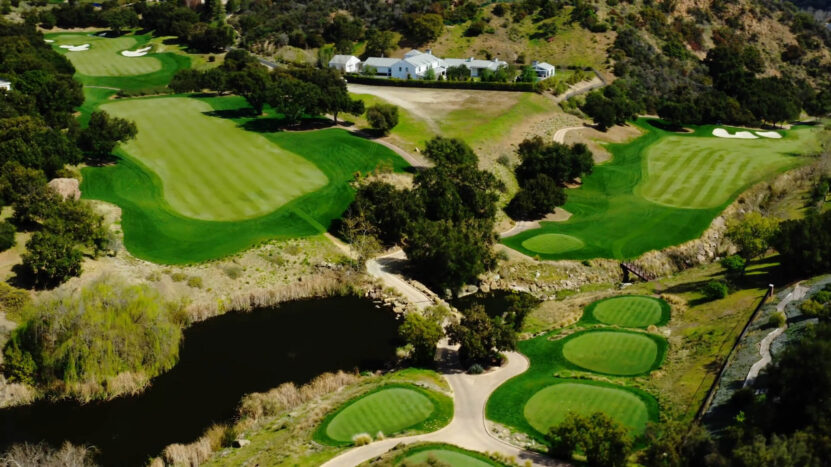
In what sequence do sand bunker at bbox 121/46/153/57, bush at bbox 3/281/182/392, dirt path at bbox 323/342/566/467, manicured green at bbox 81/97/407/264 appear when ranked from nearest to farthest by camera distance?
dirt path at bbox 323/342/566/467, bush at bbox 3/281/182/392, manicured green at bbox 81/97/407/264, sand bunker at bbox 121/46/153/57

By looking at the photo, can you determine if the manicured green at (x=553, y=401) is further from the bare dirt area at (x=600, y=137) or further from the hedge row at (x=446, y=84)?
the hedge row at (x=446, y=84)

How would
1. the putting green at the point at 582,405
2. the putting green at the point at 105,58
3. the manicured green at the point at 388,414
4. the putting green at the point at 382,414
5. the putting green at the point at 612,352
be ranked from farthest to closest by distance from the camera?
the putting green at the point at 105,58 → the putting green at the point at 612,352 → the putting green at the point at 582,405 → the putting green at the point at 382,414 → the manicured green at the point at 388,414

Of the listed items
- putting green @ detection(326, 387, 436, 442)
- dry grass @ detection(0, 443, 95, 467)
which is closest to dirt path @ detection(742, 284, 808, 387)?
putting green @ detection(326, 387, 436, 442)

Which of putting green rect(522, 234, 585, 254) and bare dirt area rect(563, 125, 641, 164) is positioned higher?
bare dirt area rect(563, 125, 641, 164)

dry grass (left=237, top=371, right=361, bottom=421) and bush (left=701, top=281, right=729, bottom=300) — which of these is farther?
bush (left=701, top=281, right=729, bottom=300)

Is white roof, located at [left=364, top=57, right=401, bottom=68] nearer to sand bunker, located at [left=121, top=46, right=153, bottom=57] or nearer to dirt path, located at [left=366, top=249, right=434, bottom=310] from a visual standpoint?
sand bunker, located at [left=121, top=46, right=153, bottom=57]

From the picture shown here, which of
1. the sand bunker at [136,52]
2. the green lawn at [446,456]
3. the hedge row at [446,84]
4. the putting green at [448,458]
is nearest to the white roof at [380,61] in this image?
the hedge row at [446,84]

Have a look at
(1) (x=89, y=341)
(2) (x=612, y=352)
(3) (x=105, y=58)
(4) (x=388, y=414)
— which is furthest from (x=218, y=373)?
(3) (x=105, y=58)
